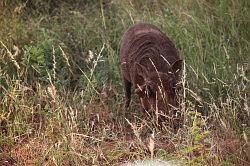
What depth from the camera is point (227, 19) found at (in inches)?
277

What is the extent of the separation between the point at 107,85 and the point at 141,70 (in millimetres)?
1062

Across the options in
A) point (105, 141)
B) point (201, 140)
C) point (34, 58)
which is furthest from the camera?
point (34, 58)

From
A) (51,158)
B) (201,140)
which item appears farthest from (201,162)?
(51,158)

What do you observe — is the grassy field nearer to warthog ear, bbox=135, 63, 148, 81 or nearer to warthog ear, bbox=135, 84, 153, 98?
warthog ear, bbox=135, 84, 153, 98

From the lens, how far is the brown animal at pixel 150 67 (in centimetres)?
506

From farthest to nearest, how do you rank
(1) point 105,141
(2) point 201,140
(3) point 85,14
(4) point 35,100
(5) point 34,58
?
(3) point 85,14
(5) point 34,58
(4) point 35,100
(1) point 105,141
(2) point 201,140

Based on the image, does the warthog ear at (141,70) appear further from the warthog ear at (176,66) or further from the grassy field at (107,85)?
the grassy field at (107,85)

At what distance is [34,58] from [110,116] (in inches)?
46.3

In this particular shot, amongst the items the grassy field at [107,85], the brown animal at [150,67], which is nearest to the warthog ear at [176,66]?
the brown animal at [150,67]

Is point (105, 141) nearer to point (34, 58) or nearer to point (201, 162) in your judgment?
point (201, 162)

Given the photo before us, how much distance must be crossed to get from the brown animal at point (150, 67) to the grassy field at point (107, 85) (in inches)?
8.1

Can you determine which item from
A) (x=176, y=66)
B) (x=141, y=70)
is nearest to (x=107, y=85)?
(x=141, y=70)

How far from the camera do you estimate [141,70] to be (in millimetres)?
5441

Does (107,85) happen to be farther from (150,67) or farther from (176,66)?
(176,66)
